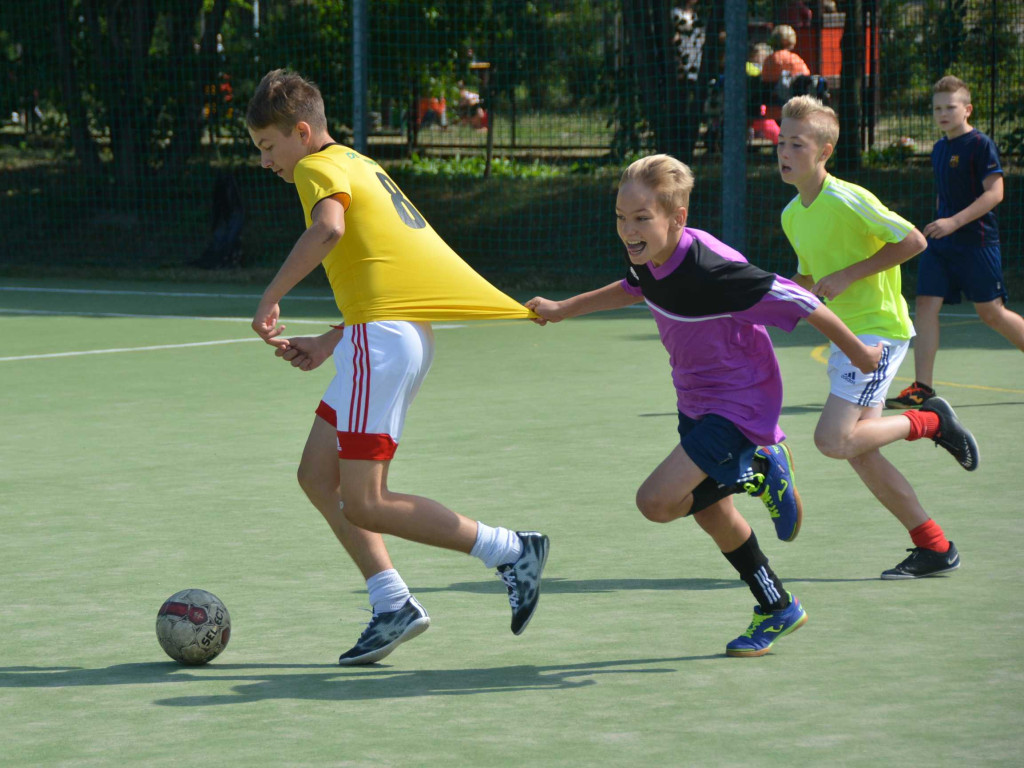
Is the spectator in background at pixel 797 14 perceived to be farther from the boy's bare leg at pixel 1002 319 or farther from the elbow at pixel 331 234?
the elbow at pixel 331 234

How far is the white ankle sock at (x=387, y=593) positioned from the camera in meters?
4.74

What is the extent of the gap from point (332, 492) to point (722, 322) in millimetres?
1280

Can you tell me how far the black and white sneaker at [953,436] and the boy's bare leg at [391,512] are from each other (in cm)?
227

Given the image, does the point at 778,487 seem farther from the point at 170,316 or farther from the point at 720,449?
the point at 170,316

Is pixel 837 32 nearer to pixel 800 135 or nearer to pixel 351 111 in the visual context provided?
pixel 351 111

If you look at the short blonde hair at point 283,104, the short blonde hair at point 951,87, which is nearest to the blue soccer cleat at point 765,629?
the short blonde hair at point 283,104

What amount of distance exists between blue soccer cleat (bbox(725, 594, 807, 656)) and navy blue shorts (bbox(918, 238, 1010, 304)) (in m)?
5.34

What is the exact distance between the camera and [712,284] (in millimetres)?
4645

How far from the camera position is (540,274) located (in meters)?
18.5

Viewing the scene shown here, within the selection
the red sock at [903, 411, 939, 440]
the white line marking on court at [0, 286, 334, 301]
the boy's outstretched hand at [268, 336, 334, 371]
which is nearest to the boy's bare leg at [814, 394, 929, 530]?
the red sock at [903, 411, 939, 440]

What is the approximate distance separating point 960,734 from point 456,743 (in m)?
1.23

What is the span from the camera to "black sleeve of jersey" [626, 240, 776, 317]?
4.64m

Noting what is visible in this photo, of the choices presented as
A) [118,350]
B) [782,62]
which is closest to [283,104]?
[118,350]

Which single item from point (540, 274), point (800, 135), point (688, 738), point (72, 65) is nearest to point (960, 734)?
point (688, 738)
